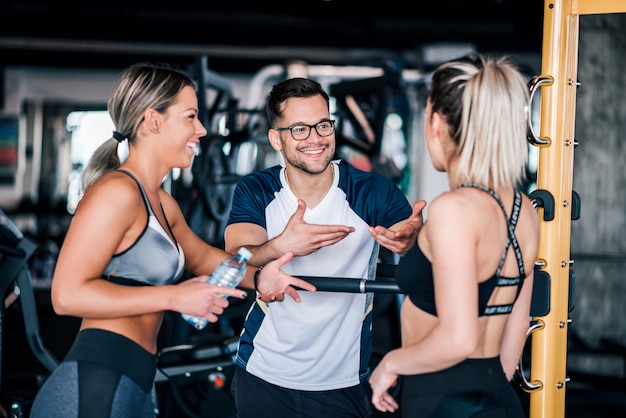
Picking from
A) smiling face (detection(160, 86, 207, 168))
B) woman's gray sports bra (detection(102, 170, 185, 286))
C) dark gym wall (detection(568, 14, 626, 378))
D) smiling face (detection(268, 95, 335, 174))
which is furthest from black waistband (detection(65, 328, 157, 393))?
dark gym wall (detection(568, 14, 626, 378))

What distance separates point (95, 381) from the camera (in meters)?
1.58

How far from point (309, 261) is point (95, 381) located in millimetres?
784

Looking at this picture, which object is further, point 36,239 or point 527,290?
point 36,239

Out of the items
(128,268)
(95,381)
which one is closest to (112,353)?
(95,381)

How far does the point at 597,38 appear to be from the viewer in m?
5.04

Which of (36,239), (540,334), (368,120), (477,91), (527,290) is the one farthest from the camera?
(36,239)

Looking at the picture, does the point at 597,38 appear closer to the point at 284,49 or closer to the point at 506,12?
the point at 506,12

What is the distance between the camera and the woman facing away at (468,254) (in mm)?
1342

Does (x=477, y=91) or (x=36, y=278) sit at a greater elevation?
(x=477, y=91)

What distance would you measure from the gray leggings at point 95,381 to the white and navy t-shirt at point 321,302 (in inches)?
21.0

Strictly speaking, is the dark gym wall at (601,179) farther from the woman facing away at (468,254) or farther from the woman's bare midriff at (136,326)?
the woman's bare midriff at (136,326)

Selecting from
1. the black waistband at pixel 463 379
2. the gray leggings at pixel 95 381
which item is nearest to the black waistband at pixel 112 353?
the gray leggings at pixel 95 381

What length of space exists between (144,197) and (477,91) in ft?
→ 2.73

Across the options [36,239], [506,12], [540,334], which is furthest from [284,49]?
[540,334]
